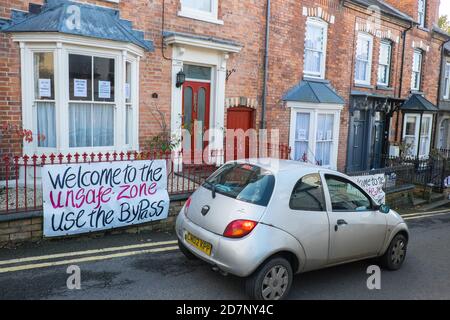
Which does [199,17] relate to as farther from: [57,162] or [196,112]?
[57,162]

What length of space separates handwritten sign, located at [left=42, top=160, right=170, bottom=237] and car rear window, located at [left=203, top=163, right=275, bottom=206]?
83.0 inches

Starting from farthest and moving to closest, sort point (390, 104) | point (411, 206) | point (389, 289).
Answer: point (390, 104)
point (411, 206)
point (389, 289)

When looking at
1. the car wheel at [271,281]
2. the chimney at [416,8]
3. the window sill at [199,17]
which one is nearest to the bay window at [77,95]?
the window sill at [199,17]

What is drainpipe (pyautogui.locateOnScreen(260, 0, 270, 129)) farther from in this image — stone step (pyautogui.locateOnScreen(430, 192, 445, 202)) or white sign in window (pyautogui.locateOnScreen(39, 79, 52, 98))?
stone step (pyautogui.locateOnScreen(430, 192, 445, 202))

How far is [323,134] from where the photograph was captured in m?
13.3

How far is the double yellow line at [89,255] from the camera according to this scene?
5141mm

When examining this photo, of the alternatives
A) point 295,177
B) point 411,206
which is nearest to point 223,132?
point 295,177

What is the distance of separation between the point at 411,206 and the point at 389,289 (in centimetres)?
812

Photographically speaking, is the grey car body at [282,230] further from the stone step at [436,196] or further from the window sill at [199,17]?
the stone step at [436,196]

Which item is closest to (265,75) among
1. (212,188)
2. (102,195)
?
(102,195)

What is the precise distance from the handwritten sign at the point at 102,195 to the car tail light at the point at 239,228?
2966 millimetres

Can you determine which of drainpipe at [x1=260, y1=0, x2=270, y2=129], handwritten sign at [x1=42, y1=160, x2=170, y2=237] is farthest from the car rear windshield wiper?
drainpipe at [x1=260, y1=0, x2=270, y2=129]

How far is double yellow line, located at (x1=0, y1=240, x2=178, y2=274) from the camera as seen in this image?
16.9 feet

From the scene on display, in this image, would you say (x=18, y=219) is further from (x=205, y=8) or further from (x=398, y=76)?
(x=398, y=76)
